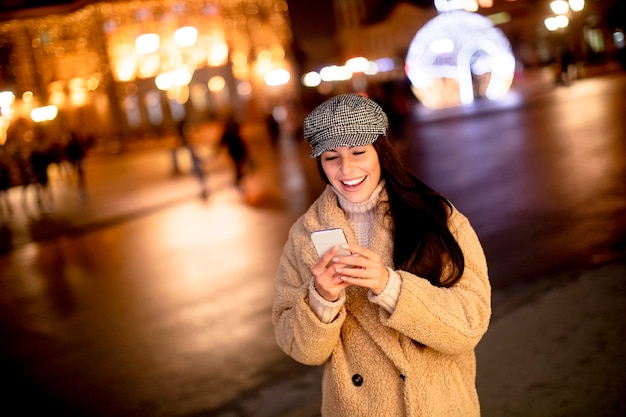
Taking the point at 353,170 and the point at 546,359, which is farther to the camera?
the point at 546,359

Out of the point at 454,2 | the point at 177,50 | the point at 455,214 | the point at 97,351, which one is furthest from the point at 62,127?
the point at 455,214

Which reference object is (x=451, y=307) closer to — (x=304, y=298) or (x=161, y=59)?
(x=304, y=298)

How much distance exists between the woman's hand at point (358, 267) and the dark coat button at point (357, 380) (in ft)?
1.47

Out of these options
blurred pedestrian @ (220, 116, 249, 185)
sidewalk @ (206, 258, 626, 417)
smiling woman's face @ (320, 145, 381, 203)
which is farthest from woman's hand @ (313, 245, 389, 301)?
blurred pedestrian @ (220, 116, 249, 185)

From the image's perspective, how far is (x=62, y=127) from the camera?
145 ft

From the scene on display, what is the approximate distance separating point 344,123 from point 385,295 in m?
0.55

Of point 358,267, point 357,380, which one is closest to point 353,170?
point 358,267

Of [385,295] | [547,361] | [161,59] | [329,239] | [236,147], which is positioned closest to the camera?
[329,239]

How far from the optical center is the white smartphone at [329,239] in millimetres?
2045

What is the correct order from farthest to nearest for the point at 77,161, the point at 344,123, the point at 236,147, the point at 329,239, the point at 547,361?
the point at 77,161, the point at 236,147, the point at 547,361, the point at 344,123, the point at 329,239

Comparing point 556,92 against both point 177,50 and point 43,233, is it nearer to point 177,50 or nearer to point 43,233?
Answer: point 177,50

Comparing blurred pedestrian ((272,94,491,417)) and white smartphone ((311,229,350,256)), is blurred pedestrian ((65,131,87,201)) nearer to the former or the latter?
blurred pedestrian ((272,94,491,417))

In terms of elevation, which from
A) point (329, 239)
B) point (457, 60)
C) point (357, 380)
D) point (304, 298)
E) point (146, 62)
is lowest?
point (357, 380)

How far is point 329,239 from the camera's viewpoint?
6.76ft
